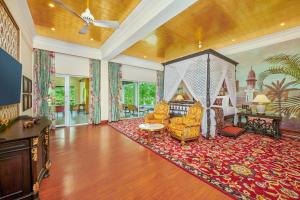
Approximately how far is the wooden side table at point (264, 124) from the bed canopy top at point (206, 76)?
124 cm

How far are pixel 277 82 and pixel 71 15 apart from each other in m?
7.39

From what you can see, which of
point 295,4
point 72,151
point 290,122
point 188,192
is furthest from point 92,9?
point 290,122

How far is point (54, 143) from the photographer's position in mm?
4047

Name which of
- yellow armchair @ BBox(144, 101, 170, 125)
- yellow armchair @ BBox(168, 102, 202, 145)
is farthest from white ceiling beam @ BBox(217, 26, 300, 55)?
yellow armchair @ BBox(144, 101, 170, 125)

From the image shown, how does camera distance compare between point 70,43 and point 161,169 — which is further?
point 70,43

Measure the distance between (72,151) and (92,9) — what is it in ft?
12.3

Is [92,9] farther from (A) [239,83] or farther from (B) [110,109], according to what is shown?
(A) [239,83]

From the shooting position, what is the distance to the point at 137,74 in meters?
8.39

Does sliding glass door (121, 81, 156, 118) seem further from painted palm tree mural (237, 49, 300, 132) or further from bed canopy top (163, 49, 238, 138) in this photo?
painted palm tree mural (237, 49, 300, 132)

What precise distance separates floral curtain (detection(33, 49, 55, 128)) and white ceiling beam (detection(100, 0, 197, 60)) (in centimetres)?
294

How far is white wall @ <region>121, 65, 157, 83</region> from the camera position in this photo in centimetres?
785

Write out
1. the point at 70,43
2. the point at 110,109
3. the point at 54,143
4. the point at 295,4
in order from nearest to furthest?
the point at 295,4
the point at 54,143
the point at 70,43
the point at 110,109

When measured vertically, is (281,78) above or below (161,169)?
above

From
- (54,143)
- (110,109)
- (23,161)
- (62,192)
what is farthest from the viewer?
(110,109)
